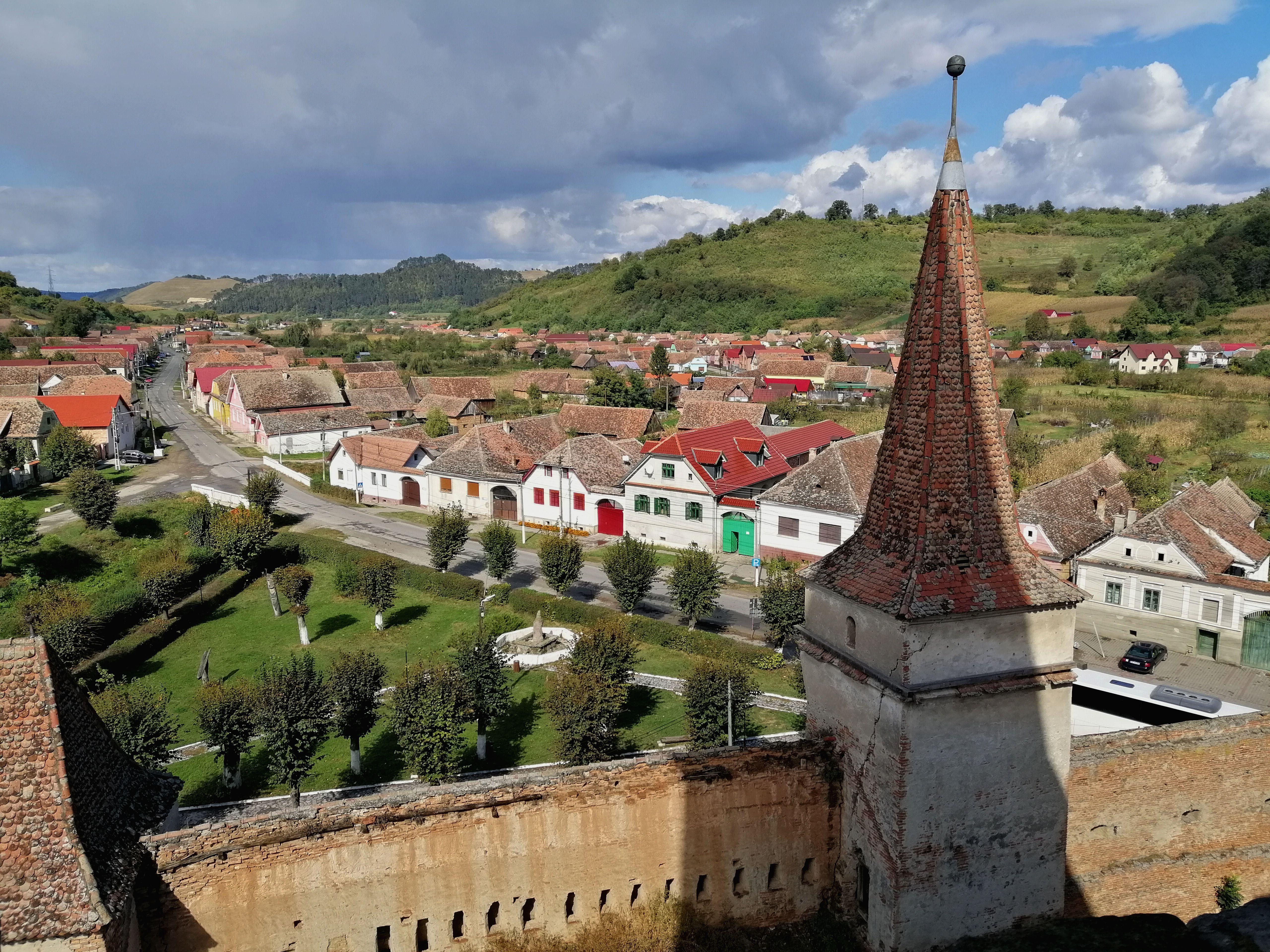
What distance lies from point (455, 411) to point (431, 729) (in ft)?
186

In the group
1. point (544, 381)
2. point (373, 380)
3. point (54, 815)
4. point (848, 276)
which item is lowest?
point (54, 815)

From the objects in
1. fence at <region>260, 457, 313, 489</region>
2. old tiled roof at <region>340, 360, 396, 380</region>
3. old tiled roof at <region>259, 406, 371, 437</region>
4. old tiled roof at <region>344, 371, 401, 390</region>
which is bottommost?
fence at <region>260, 457, 313, 489</region>

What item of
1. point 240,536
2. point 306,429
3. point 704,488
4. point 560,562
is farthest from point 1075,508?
point 306,429

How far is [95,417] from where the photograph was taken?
60.3 metres

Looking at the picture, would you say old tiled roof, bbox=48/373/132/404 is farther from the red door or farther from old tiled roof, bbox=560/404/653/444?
the red door

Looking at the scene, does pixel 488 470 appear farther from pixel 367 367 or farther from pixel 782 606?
pixel 367 367

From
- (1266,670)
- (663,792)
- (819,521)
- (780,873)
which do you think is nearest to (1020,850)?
(780,873)

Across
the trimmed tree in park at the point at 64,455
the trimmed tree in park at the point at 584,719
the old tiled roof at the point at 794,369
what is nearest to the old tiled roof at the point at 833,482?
the trimmed tree in park at the point at 584,719

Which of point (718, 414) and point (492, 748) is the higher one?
point (718, 414)

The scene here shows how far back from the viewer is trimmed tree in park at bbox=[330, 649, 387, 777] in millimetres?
22234

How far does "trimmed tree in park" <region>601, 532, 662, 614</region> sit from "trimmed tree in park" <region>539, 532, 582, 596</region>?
181 cm

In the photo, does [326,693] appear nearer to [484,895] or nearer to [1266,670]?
[484,895]

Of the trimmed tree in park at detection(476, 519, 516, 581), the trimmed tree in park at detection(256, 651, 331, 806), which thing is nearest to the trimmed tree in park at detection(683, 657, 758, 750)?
the trimmed tree in park at detection(256, 651, 331, 806)

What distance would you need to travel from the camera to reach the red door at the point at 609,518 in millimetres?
46906
